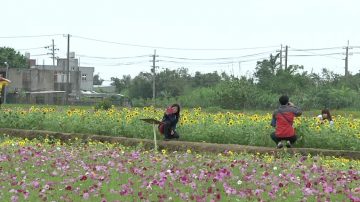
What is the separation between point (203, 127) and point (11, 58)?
7544 centimetres

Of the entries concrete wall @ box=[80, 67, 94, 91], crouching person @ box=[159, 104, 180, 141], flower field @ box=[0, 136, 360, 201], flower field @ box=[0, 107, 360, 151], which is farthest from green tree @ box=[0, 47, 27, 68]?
flower field @ box=[0, 136, 360, 201]

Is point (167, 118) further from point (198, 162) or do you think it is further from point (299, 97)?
point (299, 97)

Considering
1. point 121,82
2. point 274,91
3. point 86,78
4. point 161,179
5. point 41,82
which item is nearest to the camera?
point 161,179

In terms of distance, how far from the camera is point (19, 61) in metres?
85.9

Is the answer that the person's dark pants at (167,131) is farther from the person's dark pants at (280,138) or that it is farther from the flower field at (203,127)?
the person's dark pants at (280,138)

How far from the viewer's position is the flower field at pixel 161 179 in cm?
584

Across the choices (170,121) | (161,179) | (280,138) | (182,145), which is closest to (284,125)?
(280,138)

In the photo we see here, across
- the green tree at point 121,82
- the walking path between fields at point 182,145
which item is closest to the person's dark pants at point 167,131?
the walking path between fields at point 182,145

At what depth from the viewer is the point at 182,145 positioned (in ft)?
40.5

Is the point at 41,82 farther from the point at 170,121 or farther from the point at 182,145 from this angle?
the point at 182,145

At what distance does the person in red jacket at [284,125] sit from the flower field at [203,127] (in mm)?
395

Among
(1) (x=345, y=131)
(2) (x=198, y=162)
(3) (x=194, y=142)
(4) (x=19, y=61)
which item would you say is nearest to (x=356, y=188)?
(2) (x=198, y=162)

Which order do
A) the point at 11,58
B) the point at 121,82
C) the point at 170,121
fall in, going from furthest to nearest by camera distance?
the point at 121,82 → the point at 11,58 → the point at 170,121

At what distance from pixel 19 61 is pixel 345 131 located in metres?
78.8
